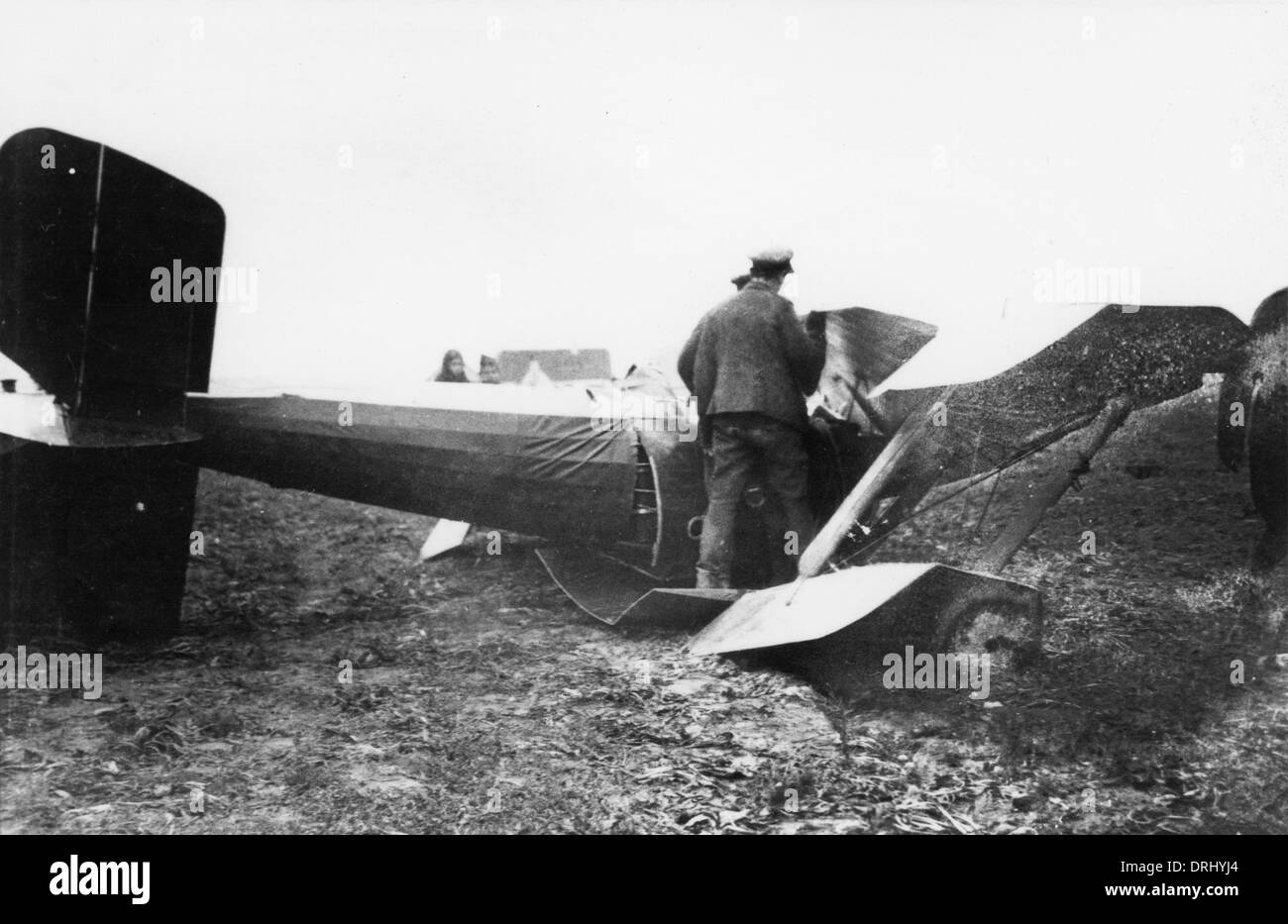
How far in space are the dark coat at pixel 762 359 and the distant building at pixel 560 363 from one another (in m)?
9.32

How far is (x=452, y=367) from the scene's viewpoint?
939cm

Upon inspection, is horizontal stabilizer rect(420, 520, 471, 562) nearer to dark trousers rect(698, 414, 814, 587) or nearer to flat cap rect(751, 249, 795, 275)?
dark trousers rect(698, 414, 814, 587)

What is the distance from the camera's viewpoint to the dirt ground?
322 cm

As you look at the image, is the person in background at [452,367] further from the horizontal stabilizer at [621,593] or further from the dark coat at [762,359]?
the dark coat at [762,359]

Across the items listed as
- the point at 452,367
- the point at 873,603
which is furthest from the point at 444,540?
the point at 873,603

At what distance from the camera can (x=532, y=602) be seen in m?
6.28

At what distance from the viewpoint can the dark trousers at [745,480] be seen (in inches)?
211

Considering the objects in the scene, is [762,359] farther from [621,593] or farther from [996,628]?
[996,628]

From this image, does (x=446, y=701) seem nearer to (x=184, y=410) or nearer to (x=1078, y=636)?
(x=184, y=410)

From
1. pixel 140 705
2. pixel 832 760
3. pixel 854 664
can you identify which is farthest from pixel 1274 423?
pixel 140 705

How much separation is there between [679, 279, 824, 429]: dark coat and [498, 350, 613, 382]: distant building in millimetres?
9323
